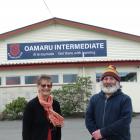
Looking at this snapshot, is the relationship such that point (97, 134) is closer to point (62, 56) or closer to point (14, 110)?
point (14, 110)

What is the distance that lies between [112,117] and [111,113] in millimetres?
51

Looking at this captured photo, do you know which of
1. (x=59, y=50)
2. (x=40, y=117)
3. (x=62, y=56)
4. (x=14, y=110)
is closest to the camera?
(x=40, y=117)

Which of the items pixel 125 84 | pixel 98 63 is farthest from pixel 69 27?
pixel 125 84

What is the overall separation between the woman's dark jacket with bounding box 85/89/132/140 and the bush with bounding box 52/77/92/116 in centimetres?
2073

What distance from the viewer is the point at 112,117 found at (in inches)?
255

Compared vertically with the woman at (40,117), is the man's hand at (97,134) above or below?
below

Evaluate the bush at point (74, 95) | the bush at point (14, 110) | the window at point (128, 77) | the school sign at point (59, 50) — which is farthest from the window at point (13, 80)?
the window at point (128, 77)

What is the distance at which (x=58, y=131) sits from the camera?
6855mm

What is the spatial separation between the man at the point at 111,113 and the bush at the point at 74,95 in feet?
68.0

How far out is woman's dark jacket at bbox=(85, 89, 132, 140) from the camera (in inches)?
253

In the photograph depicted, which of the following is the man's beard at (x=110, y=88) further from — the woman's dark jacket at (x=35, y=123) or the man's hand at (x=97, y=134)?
the woman's dark jacket at (x=35, y=123)

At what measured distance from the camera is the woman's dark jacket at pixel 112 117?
6426 millimetres

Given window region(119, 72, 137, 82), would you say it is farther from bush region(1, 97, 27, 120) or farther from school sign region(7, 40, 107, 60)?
bush region(1, 97, 27, 120)

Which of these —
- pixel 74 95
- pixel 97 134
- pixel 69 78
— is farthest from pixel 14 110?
pixel 97 134
